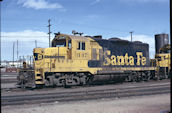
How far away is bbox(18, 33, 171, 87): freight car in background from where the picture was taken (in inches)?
588


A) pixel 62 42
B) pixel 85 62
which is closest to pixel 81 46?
pixel 85 62

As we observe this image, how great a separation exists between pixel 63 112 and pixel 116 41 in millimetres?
11965

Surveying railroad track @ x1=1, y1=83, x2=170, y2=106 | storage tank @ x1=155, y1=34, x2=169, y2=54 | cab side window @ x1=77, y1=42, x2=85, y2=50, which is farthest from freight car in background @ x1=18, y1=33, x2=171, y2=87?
storage tank @ x1=155, y1=34, x2=169, y2=54

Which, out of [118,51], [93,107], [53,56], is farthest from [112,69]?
[93,107]

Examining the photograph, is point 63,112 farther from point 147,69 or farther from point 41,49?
point 147,69

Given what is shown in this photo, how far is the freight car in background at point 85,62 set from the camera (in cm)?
1493

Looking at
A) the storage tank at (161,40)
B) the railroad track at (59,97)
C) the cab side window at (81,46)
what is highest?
the storage tank at (161,40)

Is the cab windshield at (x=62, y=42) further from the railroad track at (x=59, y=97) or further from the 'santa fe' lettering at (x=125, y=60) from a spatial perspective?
the railroad track at (x=59, y=97)

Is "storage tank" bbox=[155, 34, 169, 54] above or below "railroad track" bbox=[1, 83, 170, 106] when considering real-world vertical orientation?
above

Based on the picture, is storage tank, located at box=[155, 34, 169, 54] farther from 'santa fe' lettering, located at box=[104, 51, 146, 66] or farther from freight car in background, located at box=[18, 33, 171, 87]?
'santa fe' lettering, located at box=[104, 51, 146, 66]

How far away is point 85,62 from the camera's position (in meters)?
16.1

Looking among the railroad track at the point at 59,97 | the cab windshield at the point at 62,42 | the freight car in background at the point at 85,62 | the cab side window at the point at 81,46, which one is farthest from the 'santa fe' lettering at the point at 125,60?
the railroad track at the point at 59,97

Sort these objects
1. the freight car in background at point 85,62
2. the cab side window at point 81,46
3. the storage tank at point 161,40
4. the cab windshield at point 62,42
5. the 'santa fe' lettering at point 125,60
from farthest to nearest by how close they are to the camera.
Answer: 1. the storage tank at point 161,40
2. the 'santa fe' lettering at point 125,60
3. the cab side window at point 81,46
4. the cab windshield at point 62,42
5. the freight car in background at point 85,62

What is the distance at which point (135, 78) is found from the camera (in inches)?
787
